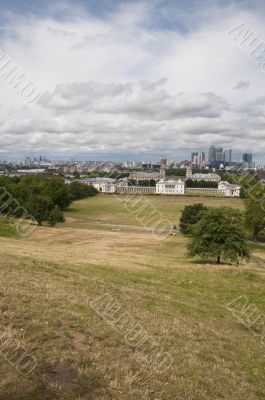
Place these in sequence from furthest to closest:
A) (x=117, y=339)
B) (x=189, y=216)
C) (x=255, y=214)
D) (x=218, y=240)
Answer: (x=189, y=216) < (x=255, y=214) < (x=218, y=240) < (x=117, y=339)

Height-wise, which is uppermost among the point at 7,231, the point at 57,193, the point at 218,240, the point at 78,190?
the point at 218,240

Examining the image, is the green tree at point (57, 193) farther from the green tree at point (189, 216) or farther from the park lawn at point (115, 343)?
the park lawn at point (115, 343)

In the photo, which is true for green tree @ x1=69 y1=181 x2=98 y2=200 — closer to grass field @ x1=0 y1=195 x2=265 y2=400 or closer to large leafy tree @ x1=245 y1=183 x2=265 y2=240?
large leafy tree @ x1=245 y1=183 x2=265 y2=240

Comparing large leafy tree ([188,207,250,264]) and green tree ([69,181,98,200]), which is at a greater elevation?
large leafy tree ([188,207,250,264])

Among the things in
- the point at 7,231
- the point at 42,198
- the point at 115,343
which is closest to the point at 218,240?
the point at 115,343

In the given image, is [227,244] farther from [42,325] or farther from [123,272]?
[42,325]

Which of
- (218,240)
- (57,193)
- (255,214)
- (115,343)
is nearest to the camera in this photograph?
(115,343)

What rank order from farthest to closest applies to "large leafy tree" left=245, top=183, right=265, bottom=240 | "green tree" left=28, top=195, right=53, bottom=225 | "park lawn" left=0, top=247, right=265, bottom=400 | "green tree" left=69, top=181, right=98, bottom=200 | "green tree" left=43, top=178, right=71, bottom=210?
"green tree" left=69, top=181, right=98, bottom=200, "green tree" left=43, top=178, right=71, bottom=210, "green tree" left=28, top=195, right=53, bottom=225, "large leafy tree" left=245, top=183, right=265, bottom=240, "park lawn" left=0, top=247, right=265, bottom=400

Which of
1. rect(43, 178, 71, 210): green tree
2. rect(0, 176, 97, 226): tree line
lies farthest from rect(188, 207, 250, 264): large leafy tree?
rect(43, 178, 71, 210): green tree

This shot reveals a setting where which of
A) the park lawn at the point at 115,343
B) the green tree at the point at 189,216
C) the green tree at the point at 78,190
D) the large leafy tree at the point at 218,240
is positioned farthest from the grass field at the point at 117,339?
the green tree at the point at 78,190

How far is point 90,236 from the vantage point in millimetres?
61438

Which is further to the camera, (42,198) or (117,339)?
(42,198)

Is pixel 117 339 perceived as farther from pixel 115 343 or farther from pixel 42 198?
pixel 42 198

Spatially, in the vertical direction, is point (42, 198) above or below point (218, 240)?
above
